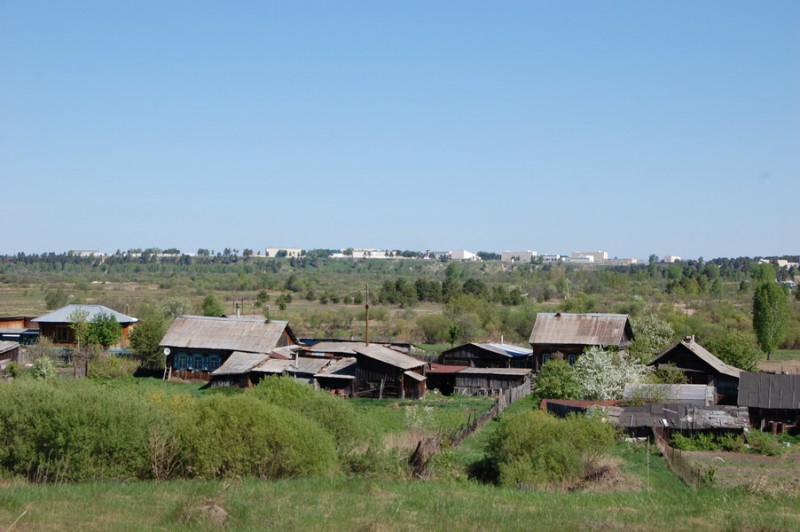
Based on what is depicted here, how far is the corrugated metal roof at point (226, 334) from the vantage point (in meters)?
49.2

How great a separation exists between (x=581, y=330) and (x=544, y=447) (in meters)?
25.9

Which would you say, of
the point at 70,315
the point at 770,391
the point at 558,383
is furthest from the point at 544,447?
the point at 70,315

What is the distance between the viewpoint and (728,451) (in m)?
30.2

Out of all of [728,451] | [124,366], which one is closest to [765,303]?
[728,451]

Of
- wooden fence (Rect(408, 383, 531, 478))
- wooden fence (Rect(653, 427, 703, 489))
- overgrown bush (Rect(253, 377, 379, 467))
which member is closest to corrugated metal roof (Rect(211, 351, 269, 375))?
wooden fence (Rect(408, 383, 531, 478))

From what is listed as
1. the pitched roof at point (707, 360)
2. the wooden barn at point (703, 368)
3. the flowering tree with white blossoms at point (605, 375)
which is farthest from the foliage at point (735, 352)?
the flowering tree with white blossoms at point (605, 375)

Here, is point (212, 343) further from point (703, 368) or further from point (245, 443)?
point (245, 443)

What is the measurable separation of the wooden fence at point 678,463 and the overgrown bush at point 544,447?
1956 mm

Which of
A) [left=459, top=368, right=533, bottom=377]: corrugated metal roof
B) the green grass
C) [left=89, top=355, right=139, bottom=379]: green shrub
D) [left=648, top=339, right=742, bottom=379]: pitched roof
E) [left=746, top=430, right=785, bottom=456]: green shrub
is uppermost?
[left=648, top=339, right=742, bottom=379]: pitched roof

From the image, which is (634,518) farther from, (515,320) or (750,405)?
(515,320)

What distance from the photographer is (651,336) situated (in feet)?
177

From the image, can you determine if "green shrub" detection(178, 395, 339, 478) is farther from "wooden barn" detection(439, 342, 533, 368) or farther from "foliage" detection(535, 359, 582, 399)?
"wooden barn" detection(439, 342, 533, 368)

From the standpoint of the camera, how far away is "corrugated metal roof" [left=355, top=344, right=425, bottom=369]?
1711 inches

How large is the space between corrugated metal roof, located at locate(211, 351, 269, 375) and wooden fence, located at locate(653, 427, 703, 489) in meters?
20.8
